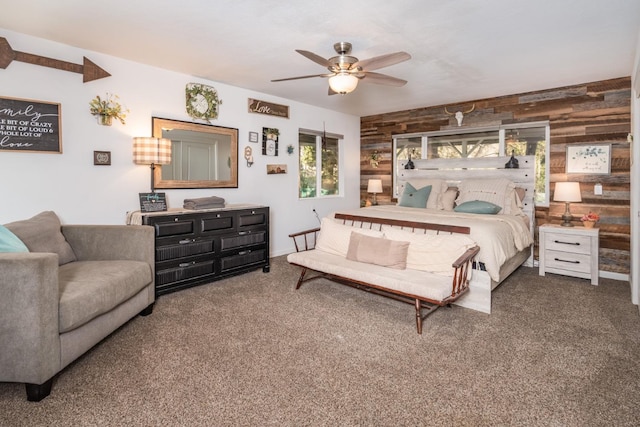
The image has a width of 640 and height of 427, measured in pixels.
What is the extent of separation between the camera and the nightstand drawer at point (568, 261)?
3878 mm

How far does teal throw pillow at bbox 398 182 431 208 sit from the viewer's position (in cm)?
498


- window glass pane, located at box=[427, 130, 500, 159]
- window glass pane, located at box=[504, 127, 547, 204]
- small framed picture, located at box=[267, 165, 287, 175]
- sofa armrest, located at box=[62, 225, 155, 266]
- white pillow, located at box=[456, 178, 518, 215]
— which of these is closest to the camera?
sofa armrest, located at box=[62, 225, 155, 266]

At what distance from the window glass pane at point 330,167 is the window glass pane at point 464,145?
5.29ft

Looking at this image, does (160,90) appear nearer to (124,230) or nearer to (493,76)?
(124,230)

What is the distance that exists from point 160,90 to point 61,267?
7.12ft

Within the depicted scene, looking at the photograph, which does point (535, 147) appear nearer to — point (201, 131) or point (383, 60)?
point (383, 60)

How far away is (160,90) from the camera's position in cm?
384

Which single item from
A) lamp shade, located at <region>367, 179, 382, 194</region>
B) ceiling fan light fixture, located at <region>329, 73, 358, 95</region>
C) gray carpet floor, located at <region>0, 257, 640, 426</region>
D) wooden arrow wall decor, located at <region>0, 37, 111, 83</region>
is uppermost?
wooden arrow wall decor, located at <region>0, 37, 111, 83</region>

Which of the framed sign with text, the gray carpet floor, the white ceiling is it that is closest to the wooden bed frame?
the gray carpet floor

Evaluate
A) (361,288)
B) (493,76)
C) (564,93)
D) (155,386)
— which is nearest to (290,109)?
(493,76)

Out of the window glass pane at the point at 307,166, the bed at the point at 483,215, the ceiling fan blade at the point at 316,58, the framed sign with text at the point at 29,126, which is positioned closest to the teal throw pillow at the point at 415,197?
the bed at the point at 483,215

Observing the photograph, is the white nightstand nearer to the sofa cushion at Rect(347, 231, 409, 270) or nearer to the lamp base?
the lamp base

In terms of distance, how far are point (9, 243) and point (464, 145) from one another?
17.9 feet

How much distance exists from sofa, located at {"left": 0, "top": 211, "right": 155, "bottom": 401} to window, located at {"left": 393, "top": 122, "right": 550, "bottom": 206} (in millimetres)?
4477
